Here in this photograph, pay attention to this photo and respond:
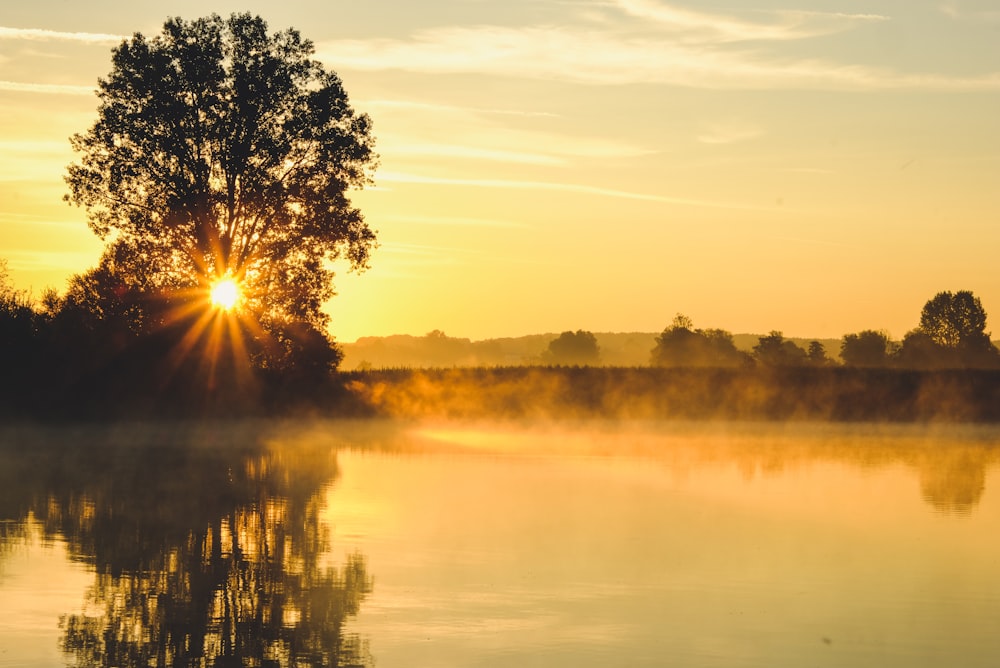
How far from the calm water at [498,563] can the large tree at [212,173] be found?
681 inches

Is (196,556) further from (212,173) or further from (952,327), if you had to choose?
(952,327)

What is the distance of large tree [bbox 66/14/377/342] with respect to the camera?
164 ft

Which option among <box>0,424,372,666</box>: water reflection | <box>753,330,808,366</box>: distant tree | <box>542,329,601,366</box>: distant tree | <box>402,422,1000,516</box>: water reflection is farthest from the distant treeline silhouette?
<box>542,329,601,366</box>: distant tree

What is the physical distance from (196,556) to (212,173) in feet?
118

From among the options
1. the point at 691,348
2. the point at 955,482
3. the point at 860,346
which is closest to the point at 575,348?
the point at 691,348

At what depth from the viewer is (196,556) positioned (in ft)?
55.7

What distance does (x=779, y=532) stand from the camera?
19953mm

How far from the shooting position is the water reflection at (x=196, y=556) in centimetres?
1183

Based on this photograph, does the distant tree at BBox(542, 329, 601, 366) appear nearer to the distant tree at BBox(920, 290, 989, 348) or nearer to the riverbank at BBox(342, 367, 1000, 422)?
the distant tree at BBox(920, 290, 989, 348)

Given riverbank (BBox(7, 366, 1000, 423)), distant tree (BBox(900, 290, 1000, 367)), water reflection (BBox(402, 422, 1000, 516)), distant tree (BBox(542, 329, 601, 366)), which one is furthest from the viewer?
distant tree (BBox(542, 329, 601, 366))

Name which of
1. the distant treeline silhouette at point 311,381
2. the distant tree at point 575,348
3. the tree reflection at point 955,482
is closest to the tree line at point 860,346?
the distant tree at point 575,348

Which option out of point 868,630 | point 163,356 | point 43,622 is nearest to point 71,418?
point 163,356

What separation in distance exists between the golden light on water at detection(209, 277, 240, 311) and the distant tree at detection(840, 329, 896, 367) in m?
94.6

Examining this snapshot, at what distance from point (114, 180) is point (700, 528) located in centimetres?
3568
